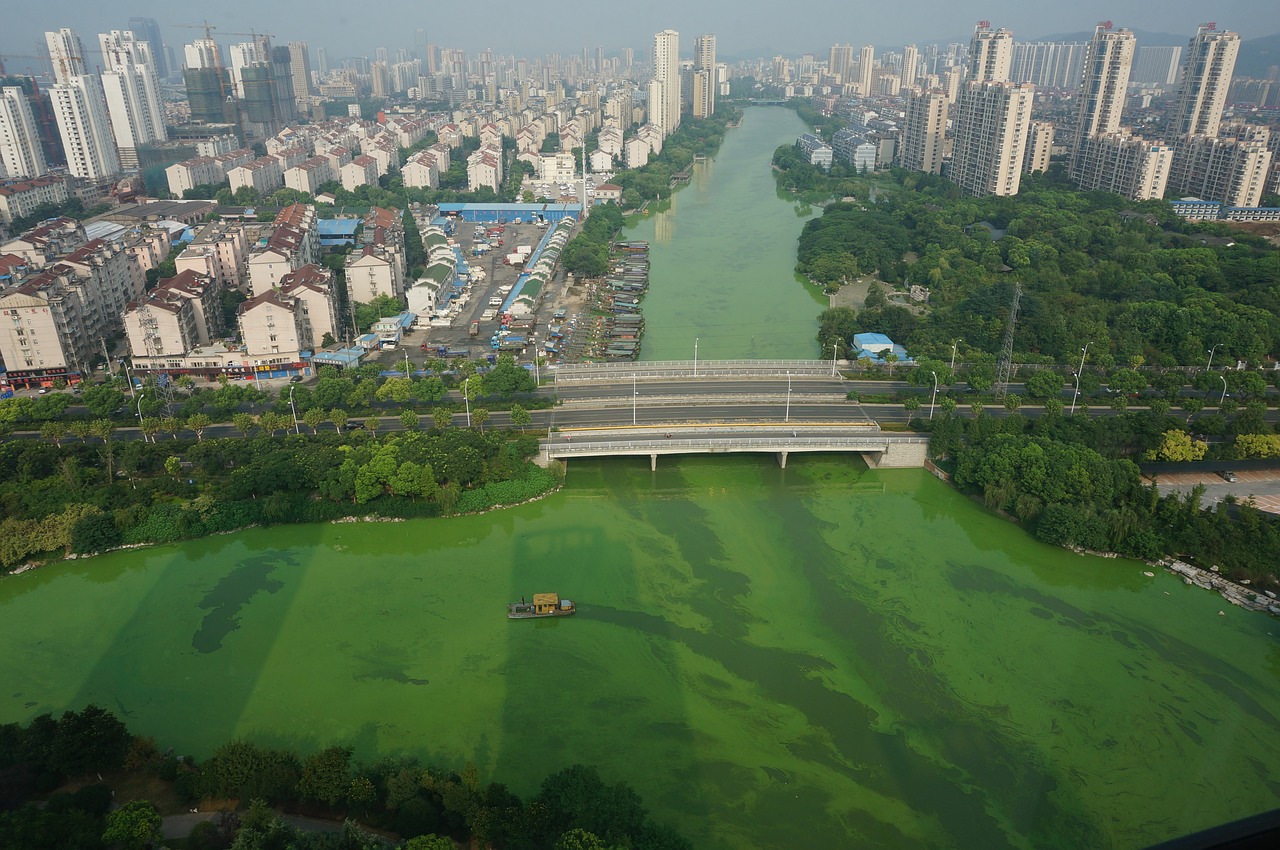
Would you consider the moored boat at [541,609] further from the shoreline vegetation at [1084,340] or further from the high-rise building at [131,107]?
the high-rise building at [131,107]

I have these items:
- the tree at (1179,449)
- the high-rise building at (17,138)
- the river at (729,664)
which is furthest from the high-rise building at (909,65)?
the river at (729,664)

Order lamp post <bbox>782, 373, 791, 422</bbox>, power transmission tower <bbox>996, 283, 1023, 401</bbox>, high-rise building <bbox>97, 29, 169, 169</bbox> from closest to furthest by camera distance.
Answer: lamp post <bbox>782, 373, 791, 422</bbox>, power transmission tower <bbox>996, 283, 1023, 401</bbox>, high-rise building <bbox>97, 29, 169, 169</bbox>

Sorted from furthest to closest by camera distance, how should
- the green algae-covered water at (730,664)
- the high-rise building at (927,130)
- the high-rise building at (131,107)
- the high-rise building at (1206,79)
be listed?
the high-rise building at (131,107), the high-rise building at (927,130), the high-rise building at (1206,79), the green algae-covered water at (730,664)

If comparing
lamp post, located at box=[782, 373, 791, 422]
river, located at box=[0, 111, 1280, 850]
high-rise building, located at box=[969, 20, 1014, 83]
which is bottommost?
river, located at box=[0, 111, 1280, 850]

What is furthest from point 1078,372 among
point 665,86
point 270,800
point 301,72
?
point 301,72

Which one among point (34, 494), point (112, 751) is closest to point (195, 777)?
point (112, 751)

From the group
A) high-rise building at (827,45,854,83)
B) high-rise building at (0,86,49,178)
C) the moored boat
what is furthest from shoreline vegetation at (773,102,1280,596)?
high-rise building at (827,45,854,83)

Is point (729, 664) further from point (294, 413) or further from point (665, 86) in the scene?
point (665, 86)

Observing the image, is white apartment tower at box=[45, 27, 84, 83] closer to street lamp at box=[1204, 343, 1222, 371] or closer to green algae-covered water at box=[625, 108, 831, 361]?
green algae-covered water at box=[625, 108, 831, 361]
